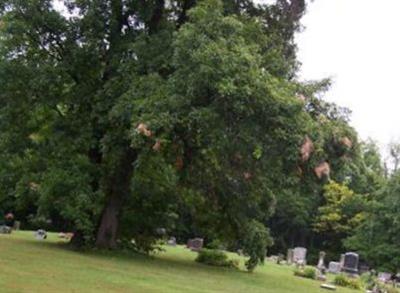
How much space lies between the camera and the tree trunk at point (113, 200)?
60.0 feet

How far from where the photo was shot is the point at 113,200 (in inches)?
731

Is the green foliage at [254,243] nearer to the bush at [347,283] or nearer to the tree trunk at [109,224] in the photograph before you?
the bush at [347,283]

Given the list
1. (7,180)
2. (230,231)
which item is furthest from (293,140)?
(7,180)

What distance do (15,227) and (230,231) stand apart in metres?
15.2

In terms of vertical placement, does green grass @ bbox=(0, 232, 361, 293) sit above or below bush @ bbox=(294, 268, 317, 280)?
below

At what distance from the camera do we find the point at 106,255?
56.5 feet

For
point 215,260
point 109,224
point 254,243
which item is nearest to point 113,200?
point 109,224

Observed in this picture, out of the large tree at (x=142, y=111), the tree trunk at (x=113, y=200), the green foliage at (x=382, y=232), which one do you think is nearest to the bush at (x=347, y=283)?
the large tree at (x=142, y=111)

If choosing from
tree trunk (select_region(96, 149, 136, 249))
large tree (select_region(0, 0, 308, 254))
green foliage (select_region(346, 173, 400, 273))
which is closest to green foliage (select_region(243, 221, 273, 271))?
large tree (select_region(0, 0, 308, 254))

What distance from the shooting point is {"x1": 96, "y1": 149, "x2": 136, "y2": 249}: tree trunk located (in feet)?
60.0

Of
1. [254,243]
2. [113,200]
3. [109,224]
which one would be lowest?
[109,224]

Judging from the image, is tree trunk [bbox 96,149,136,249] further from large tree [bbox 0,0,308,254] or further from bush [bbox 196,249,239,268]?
bush [bbox 196,249,239,268]

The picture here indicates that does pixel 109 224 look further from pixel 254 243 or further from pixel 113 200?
pixel 254 243

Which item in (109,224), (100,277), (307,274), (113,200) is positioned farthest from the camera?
(307,274)
